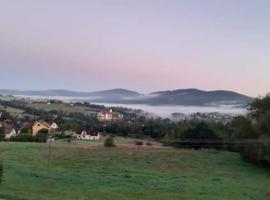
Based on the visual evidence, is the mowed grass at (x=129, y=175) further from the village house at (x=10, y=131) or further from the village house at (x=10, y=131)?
the village house at (x=10, y=131)

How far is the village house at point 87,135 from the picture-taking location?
75.2 m

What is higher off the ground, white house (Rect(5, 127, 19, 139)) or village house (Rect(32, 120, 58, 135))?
village house (Rect(32, 120, 58, 135))

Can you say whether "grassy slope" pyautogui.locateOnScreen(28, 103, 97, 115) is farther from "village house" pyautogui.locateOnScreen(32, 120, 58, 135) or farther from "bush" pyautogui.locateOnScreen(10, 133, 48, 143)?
"bush" pyautogui.locateOnScreen(10, 133, 48, 143)

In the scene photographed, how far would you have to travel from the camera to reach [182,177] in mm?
34125

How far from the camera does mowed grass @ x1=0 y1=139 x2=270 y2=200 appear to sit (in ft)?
77.8

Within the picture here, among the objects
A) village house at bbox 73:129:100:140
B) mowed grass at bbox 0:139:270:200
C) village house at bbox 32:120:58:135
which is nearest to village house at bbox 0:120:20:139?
village house at bbox 32:120:58:135

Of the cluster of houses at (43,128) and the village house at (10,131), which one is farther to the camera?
the village house at (10,131)

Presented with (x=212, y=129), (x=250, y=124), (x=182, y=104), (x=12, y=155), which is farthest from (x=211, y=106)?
(x=12, y=155)

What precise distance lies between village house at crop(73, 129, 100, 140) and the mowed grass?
833 inches

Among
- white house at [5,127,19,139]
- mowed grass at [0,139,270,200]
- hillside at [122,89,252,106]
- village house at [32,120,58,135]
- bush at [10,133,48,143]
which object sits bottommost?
mowed grass at [0,139,270,200]

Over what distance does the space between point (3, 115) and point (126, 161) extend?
7231cm

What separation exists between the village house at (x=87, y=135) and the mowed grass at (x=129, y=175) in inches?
833

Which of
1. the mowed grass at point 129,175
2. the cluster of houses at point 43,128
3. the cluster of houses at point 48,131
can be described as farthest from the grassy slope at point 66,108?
the mowed grass at point 129,175

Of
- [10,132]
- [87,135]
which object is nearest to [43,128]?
[10,132]
